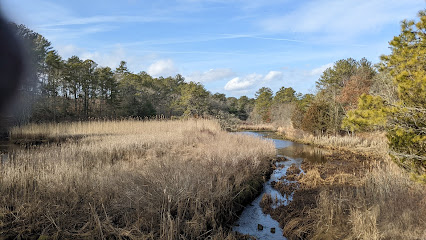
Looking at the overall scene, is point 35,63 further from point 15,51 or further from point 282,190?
point 282,190

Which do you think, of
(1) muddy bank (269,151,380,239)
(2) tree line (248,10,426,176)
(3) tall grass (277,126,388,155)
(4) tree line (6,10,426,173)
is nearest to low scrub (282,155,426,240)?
(1) muddy bank (269,151,380,239)

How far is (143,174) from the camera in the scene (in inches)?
200

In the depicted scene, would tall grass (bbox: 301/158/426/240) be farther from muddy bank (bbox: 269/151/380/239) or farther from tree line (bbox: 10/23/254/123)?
tree line (bbox: 10/23/254/123)

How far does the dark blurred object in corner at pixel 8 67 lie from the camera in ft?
51.8

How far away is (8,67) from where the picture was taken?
16.2m

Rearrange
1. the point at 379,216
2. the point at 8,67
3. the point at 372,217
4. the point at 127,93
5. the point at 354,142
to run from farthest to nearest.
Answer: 1. the point at 127,93
2. the point at 8,67
3. the point at 354,142
4. the point at 379,216
5. the point at 372,217

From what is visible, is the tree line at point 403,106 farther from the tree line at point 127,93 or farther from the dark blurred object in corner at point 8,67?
the dark blurred object in corner at point 8,67

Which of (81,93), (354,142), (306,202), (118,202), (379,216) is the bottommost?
(306,202)

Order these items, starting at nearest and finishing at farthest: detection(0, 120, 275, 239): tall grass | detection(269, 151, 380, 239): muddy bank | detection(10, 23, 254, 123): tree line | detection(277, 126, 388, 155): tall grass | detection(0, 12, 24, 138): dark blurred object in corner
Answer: detection(0, 120, 275, 239): tall grass, detection(269, 151, 380, 239): muddy bank, detection(277, 126, 388, 155): tall grass, detection(0, 12, 24, 138): dark blurred object in corner, detection(10, 23, 254, 123): tree line

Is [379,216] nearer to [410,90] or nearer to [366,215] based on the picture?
[366,215]

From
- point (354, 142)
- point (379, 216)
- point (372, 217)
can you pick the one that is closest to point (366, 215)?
point (372, 217)

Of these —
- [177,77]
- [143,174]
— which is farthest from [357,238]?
[177,77]

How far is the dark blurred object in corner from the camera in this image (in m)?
15.8

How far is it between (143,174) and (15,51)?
17326 millimetres
